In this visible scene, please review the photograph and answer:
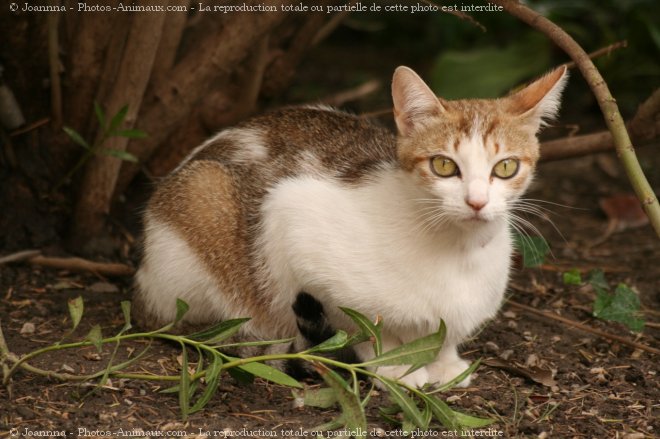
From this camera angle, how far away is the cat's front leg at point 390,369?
11.3ft

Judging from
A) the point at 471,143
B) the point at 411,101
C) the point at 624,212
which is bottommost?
the point at 624,212

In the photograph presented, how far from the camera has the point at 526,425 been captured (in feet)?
10.5

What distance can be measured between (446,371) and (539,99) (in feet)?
3.93

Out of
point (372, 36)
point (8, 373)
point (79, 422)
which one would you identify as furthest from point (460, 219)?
point (372, 36)

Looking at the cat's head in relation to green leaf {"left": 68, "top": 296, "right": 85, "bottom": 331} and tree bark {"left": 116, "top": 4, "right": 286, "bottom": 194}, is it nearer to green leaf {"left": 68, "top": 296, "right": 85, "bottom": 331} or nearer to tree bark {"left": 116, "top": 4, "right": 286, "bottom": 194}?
tree bark {"left": 116, "top": 4, "right": 286, "bottom": 194}

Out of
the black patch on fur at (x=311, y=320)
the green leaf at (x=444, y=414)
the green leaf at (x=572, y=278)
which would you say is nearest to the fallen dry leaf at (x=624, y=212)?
the green leaf at (x=572, y=278)

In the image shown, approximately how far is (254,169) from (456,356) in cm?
122

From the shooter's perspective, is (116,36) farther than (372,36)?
No

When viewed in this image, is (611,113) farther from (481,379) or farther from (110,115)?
(110,115)

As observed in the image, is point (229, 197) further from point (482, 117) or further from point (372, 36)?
point (372, 36)

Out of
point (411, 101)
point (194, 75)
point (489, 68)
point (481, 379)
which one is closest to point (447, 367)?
point (481, 379)

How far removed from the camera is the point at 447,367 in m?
3.58

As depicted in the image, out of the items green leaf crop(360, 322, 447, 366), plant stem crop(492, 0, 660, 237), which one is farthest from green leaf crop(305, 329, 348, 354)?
plant stem crop(492, 0, 660, 237)

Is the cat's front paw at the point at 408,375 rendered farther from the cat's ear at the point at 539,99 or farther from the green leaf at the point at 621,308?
the cat's ear at the point at 539,99
